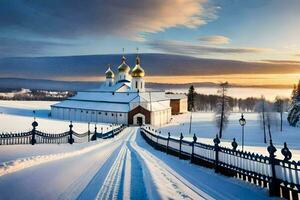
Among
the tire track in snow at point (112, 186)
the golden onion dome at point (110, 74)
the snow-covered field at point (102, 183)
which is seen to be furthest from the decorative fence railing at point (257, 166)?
the golden onion dome at point (110, 74)

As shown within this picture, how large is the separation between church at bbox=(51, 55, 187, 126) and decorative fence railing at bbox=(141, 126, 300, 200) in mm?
71574

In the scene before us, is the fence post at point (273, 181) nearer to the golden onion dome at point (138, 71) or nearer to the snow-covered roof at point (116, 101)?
the snow-covered roof at point (116, 101)

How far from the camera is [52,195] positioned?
8984 millimetres

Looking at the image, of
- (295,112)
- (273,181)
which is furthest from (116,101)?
(273,181)

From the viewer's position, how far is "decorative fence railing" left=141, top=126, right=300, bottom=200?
9.98 metres

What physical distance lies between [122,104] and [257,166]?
82.9 m

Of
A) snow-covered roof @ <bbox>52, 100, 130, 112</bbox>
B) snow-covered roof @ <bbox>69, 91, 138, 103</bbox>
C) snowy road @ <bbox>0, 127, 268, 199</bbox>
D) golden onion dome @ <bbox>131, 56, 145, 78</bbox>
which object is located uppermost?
golden onion dome @ <bbox>131, 56, 145, 78</bbox>

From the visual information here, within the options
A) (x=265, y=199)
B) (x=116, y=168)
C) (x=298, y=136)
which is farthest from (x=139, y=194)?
(x=298, y=136)

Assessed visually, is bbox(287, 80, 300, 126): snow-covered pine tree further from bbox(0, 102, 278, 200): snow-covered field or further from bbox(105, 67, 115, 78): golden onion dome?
bbox(0, 102, 278, 200): snow-covered field

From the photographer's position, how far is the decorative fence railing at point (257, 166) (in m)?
9.98

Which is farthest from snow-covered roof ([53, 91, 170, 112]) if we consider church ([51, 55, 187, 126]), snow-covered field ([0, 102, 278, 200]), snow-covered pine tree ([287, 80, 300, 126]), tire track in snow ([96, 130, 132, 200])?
tire track in snow ([96, 130, 132, 200])

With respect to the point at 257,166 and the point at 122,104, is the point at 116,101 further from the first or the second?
the point at 257,166

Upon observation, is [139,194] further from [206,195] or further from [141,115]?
[141,115]

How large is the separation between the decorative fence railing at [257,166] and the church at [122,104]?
71574 millimetres
